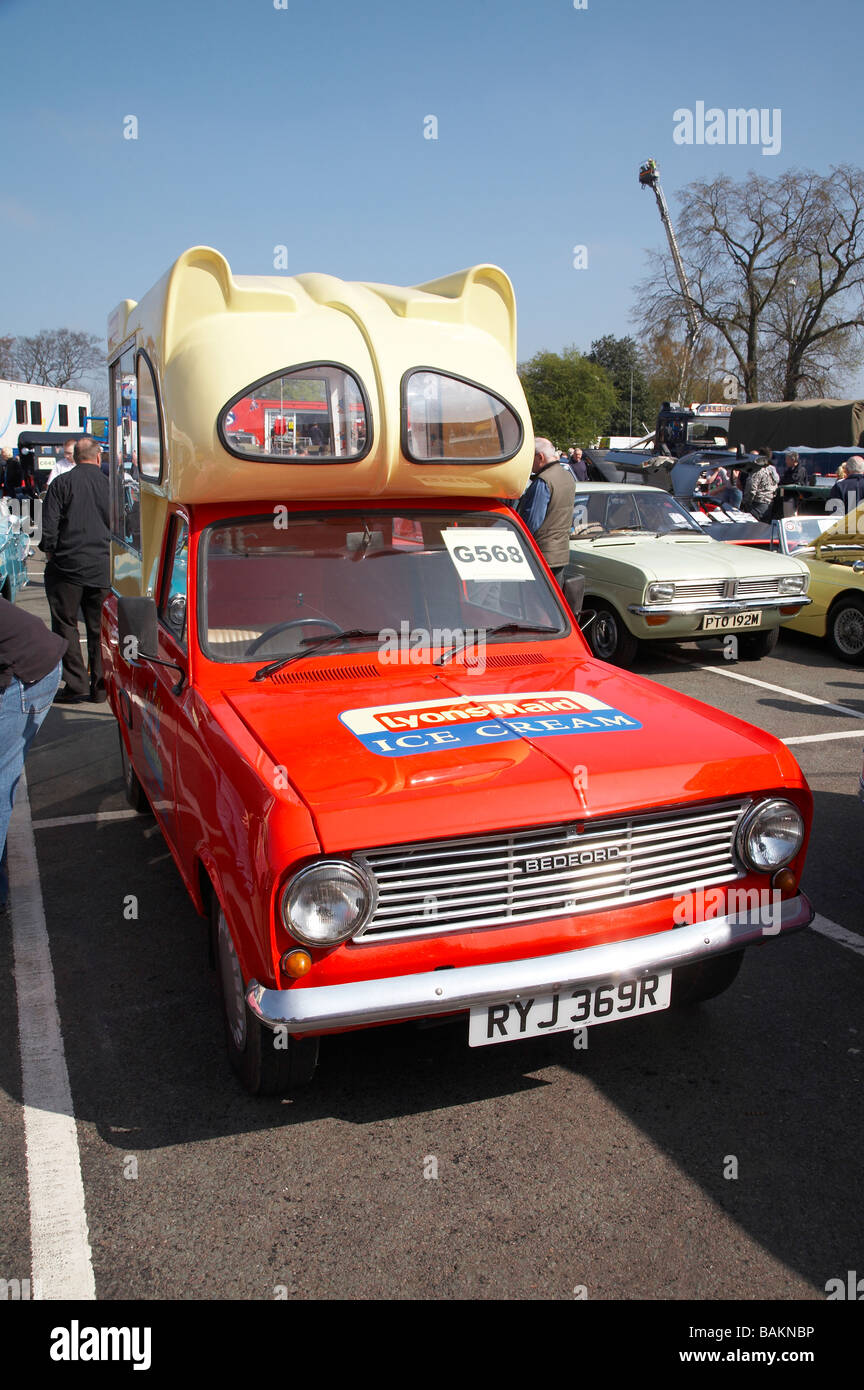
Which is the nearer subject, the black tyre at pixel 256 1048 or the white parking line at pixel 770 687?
the black tyre at pixel 256 1048

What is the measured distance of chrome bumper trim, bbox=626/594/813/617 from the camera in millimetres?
9133

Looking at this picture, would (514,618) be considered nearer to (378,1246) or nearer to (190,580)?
(190,580)

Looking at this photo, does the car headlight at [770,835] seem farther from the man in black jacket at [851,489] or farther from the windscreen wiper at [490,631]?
the man in black jacket at [851,489]

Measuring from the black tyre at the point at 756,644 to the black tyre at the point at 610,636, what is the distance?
1251 mm

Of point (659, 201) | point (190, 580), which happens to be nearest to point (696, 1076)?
point (190, 580)

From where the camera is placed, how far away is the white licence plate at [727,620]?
9.30m

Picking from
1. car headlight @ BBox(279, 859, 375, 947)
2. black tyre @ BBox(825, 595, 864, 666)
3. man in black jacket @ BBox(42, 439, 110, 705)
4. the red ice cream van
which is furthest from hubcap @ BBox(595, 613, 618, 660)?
car headlight @ BBox(279, 859, 375, 947)

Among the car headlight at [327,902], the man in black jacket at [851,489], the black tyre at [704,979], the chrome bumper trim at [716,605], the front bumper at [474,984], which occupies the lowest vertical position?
the black tyre at [704,979]

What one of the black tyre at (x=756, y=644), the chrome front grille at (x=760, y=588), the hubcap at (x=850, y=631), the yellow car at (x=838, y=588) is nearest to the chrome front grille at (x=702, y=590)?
the chrome front grille at (x=760, y=588)

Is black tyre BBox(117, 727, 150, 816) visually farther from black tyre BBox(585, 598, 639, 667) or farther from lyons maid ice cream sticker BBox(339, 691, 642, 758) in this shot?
black tyre BBox(585, 598, 639, 667)

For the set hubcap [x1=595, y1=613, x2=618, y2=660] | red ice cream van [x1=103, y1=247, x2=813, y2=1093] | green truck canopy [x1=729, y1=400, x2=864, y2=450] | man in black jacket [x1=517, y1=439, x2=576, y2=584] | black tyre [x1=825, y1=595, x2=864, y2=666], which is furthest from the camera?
green truck canopy [x1=729, y1=400, x2=864, y2=450]

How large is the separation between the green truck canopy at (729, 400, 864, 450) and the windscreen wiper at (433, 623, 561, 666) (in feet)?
92.8

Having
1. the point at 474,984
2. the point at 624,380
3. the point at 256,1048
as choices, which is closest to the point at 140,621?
the point at 256,1048

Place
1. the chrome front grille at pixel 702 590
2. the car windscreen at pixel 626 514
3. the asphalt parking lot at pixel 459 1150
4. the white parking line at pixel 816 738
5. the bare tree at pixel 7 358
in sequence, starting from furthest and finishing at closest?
the bare tree at pixel 7 358
the car windscreen at pixel 626 514
the chrome front grille at pixel 702 590
the white parking line at pixel 816 738
the asphalt parking lot at pixel 459 1150
